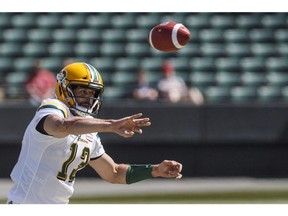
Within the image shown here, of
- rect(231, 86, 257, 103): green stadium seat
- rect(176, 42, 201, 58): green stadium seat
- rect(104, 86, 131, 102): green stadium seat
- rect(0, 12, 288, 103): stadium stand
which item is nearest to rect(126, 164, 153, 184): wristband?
rect(104, 86, 131, 102): green stadium seat

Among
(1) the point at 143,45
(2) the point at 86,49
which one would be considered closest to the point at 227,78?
(1) the point at 143,45

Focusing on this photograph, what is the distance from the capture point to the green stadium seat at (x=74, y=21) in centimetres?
1808

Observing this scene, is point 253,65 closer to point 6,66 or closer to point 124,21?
point 124,21

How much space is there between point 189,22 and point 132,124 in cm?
1217

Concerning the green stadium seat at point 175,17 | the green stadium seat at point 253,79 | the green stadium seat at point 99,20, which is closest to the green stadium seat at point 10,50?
the green stadium seat at point 99,20

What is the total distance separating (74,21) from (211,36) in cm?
288

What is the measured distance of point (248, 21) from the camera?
18.0 m

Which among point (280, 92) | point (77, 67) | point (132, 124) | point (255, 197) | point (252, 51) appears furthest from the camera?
point (252, 51)

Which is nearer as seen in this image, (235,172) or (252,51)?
(235,172)

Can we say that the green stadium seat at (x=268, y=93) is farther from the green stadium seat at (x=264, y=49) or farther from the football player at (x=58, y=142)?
the football player at (x=58, y=142)

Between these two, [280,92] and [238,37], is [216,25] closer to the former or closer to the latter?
[238,37]

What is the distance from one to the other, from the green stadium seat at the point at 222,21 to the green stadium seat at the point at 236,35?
0.38 ft

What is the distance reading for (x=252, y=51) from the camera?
699 inches

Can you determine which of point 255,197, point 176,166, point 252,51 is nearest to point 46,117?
point 176,166
